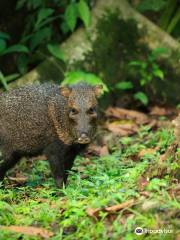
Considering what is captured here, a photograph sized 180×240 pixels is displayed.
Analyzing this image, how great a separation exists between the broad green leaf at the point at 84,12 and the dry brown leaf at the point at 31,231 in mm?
5761

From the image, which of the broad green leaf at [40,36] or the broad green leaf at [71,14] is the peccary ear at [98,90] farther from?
the broad green leaf at [40,36]

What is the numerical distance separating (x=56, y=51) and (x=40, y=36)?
38 centimetres

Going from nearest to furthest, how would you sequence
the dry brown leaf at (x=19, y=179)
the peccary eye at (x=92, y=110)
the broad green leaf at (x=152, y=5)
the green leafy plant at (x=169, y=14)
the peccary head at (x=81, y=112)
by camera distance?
1. the peccary head at (x=81, y=112)
2. the peccary eye at (x=92, y=110)
3. the dry brown leaf at (x=19, y=179)
4. the broad green leaf at (x=152, y=5)
5. the green leafy plant at (x=169, y=14)

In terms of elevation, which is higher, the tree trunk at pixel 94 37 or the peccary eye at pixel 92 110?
the peccary eye at pixel 92 110

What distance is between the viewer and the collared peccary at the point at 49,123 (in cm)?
761

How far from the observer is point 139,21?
1177cm

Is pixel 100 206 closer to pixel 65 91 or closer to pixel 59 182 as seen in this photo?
pixel 59 182

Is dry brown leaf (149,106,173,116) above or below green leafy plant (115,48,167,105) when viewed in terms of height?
below

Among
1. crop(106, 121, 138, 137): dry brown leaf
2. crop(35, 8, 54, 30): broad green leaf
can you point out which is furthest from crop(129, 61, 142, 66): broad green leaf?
crop(35, 8, 54, 30): broad green leaf

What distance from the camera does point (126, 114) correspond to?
1129 centimetres

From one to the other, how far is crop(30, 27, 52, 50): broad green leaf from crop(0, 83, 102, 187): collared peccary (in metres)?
3.05

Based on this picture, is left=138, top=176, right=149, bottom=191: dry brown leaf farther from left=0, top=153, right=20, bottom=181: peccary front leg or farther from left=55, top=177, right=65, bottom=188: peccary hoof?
left=0, top=153, right=20, bottom=181: peccary front leg

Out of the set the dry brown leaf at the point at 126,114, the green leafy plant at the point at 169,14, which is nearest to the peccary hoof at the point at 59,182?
the dry brown leaf at the point at 126,114

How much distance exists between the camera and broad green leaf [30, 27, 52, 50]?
439 inches
